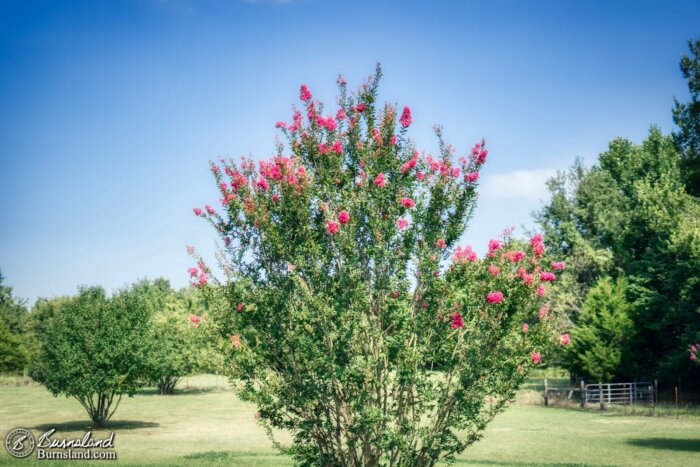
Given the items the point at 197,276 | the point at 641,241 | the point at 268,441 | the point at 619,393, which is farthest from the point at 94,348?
the point at 641,241

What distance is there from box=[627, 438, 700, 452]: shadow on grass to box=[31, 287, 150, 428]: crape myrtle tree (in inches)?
744

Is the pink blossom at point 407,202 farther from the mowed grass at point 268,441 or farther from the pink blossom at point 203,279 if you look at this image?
the mowed grass at point 268,441

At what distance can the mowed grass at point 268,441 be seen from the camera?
1798cm

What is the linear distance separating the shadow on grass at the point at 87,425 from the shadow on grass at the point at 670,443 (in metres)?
20.9

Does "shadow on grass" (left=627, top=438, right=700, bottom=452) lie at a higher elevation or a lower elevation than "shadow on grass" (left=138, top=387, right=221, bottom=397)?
higher

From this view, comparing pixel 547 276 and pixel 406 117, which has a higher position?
pixel 406 117

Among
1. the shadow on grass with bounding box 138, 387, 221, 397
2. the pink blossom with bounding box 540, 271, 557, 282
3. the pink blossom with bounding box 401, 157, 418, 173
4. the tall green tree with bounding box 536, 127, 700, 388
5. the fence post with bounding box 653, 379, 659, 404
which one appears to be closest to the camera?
the pink blossom with bounding box 540, 271, 557, 282

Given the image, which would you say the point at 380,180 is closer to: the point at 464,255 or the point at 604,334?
the point at 464,255

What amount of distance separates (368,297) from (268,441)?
58.9 feet

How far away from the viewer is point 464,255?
28.5ft

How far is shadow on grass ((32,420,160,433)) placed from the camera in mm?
26672

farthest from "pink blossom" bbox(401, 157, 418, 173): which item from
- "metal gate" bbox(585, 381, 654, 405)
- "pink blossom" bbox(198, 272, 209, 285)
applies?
"metal gate" bbox(585, 381, 654, 405)

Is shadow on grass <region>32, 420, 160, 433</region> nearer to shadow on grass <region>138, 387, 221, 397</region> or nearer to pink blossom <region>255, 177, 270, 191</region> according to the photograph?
pink blossom <region>255, 177, 270, 191</region>

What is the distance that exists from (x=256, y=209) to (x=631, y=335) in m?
35.3
